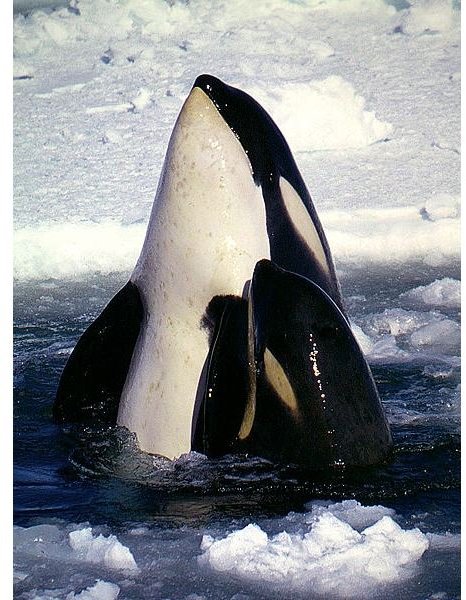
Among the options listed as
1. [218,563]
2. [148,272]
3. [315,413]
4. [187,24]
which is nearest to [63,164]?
[187,24]

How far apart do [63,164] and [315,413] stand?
2571mm

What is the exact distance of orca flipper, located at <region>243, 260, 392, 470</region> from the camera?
14.9 feet

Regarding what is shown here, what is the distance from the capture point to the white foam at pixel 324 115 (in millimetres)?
6242

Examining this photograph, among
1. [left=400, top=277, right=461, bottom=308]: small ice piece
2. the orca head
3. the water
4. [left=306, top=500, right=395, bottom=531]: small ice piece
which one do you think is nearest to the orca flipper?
the water

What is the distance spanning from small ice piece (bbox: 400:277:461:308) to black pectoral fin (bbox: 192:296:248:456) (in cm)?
135

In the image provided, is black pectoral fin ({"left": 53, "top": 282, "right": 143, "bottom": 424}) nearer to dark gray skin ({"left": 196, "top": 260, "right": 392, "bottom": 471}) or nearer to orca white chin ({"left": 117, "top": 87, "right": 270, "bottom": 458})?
orca white chin ({"left": 117, "top": 87, "right": 270, "bottom": 458})

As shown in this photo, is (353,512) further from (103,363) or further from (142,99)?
(142,99)

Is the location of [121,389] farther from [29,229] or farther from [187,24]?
[187,24]

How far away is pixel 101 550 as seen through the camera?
4.05 m

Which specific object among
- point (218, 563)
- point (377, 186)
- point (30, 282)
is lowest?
point (218, 563)

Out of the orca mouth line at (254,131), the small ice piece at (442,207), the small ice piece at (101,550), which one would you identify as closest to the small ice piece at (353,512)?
the small ice piece at (101,550)

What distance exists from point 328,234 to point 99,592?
3162 mm

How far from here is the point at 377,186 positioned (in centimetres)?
649
